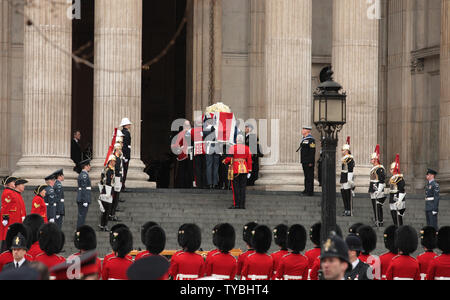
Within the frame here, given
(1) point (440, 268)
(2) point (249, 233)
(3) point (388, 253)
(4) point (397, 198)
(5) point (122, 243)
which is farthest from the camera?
(4) point (397, 198)

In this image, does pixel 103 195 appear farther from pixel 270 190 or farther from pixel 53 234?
pixel 53 234

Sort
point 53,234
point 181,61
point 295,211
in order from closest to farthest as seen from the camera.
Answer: point 53,234 < point 295,211 < point 181,61

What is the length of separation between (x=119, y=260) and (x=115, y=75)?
16.4 m

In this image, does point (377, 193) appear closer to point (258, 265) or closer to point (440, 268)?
point (440, 268)

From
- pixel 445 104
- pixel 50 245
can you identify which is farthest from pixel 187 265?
pixel 445 104

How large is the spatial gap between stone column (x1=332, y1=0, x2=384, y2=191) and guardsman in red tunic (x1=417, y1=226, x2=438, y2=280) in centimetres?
1474

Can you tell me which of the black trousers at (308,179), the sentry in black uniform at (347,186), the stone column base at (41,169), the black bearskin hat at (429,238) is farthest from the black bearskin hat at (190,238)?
the stone column base at (41,169)

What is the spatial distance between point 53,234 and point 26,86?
50.9 ft

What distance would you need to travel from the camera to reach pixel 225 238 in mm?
18672

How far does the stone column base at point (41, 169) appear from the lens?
108ft

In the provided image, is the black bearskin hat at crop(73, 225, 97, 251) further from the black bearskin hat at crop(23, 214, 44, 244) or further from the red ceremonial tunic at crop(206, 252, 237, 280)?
the black bearskin hat at crop(23, 214, 44, 244)

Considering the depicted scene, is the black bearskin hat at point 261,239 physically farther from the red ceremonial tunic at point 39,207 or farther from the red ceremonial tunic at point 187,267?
the red ceremonial tunic at point 39,207
